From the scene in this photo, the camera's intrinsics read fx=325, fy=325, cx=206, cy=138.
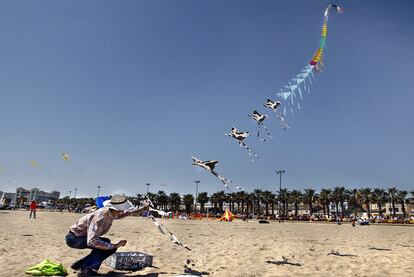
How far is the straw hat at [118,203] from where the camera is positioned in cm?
574

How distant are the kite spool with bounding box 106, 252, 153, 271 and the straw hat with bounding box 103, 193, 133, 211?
1383 millimetres

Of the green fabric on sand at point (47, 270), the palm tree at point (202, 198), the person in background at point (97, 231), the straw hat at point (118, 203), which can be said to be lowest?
the green fabric on sand at point (47, 270)

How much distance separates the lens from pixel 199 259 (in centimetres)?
842

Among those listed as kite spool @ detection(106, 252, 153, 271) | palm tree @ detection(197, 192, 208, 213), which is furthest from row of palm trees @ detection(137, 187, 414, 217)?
kite spool @ detection(106, 252, 153, 271)

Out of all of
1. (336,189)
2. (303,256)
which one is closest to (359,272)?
(303,256)

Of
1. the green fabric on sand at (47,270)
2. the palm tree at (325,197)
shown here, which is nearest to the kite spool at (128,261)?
the green fabric on sand at (47,270)

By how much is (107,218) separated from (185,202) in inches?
4151

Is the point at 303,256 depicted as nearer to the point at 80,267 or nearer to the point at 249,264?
the point at 249,264

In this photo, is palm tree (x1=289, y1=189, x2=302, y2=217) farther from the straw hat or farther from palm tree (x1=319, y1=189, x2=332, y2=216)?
the straw hat

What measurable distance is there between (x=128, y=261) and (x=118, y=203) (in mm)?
1627

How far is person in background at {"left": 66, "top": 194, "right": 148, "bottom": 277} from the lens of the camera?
556 centimetres

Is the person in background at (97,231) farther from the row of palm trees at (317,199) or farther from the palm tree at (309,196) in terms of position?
the palm tree at (309,196)

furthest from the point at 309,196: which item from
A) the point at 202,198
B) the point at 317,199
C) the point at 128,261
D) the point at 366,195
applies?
the point at 128,261

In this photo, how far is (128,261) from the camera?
6.65 m
